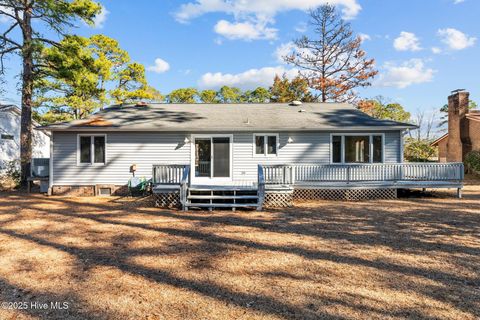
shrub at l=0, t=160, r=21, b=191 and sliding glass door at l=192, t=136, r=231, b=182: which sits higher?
sliding glass door at l=192, t=136, r=231, b=182

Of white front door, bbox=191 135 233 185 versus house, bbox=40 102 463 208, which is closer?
house, bbox=40 102 463 208

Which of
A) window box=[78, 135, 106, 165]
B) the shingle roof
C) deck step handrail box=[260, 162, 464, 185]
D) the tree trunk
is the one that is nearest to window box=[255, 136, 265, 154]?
the shingle roof

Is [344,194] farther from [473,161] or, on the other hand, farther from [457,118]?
[457,118]

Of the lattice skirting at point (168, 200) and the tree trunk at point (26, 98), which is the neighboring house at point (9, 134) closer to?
the tree trunk at point (26, 98)

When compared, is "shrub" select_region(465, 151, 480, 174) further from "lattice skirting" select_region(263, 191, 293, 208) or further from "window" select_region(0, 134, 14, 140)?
"window" select_region(0, 134, 14, 140)

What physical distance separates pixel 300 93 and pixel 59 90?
71.6ft

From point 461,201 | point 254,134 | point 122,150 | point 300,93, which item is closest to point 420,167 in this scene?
point 461,201

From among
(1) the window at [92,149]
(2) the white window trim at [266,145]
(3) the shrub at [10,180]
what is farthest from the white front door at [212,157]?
(3) the shrub at [10,180]

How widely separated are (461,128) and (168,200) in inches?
881

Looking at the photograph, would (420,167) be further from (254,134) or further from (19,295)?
(19,295)

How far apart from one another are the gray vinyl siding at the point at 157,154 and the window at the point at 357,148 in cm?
28

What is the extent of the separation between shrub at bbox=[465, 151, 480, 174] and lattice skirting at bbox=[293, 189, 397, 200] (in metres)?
11.9

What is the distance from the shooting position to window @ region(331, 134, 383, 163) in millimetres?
12172

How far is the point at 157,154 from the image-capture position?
12.0 meters
